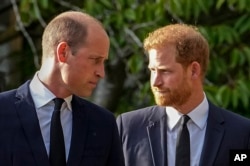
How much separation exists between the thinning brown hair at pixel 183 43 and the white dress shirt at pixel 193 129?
0.19 metres

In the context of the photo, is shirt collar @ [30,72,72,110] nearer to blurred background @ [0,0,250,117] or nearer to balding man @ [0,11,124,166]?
balding man @ [0,11,124,166]

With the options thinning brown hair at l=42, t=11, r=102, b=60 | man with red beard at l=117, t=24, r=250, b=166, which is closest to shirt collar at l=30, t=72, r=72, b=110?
thinning brown hair at l=42, t=11, r=102, b=60

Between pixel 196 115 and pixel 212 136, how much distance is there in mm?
116

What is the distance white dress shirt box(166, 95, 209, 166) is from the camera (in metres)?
3.77

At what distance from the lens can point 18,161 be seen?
323cm

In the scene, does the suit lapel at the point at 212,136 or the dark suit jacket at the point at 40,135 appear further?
the suit lapel at the point at 212,136

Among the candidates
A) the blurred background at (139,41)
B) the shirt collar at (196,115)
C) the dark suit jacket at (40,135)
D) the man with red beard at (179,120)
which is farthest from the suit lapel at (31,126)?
the blurred background at (139,41)

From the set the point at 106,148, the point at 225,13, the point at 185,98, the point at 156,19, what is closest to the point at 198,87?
the point at 185,98

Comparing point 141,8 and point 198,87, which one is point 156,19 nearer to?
point 141,8

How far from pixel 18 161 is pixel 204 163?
857 millimetres

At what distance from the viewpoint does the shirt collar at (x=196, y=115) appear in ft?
12.5

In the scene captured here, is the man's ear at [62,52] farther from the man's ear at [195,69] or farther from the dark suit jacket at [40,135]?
the man's ear at [195,69]

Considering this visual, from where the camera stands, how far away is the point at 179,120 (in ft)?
12.5

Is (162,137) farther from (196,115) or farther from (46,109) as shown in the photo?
(46,109)
